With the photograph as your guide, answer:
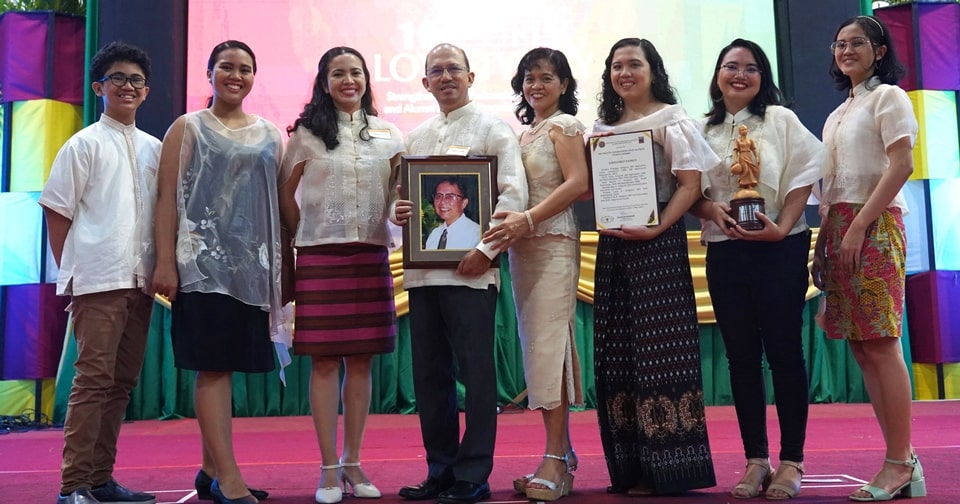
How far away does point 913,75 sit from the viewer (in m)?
6.05

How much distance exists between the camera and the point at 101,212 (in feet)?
8.59

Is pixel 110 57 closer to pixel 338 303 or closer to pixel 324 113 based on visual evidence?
pixel 324 113

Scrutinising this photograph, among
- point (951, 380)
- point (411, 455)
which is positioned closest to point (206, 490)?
point (411, 455)

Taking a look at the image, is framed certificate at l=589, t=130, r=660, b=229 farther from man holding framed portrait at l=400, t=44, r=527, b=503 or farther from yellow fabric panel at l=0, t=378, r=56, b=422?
yellow fabric panel at l=0, t=378, r=56, b=422

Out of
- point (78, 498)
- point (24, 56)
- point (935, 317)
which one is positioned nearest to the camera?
point (78, 498)

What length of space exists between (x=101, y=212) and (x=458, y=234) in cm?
114

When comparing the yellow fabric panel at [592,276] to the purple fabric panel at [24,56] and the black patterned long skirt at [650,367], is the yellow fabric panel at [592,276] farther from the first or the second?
the purple fabric panel at [24,56]

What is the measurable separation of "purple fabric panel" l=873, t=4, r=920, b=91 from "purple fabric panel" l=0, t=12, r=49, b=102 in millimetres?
5983

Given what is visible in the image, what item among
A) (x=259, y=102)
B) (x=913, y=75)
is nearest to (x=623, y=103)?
(x=259, y=102)

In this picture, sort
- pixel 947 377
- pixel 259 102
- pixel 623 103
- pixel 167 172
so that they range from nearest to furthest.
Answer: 1. pixel 167 172
2. pixel 623 103
3. pixel 259 102
4. pixel 947 377

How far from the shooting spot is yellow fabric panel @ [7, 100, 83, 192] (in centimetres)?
569

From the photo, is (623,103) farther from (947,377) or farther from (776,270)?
(947,377)

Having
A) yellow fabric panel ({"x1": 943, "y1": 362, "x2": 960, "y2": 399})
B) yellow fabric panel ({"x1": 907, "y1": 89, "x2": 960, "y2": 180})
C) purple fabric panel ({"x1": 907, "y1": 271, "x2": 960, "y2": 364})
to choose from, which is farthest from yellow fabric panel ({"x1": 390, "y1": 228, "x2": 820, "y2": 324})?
yellow fabric panel ({"x1": 943, "y1": 362, "x2": 960, "y2": 399})

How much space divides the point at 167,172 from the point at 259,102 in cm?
297
